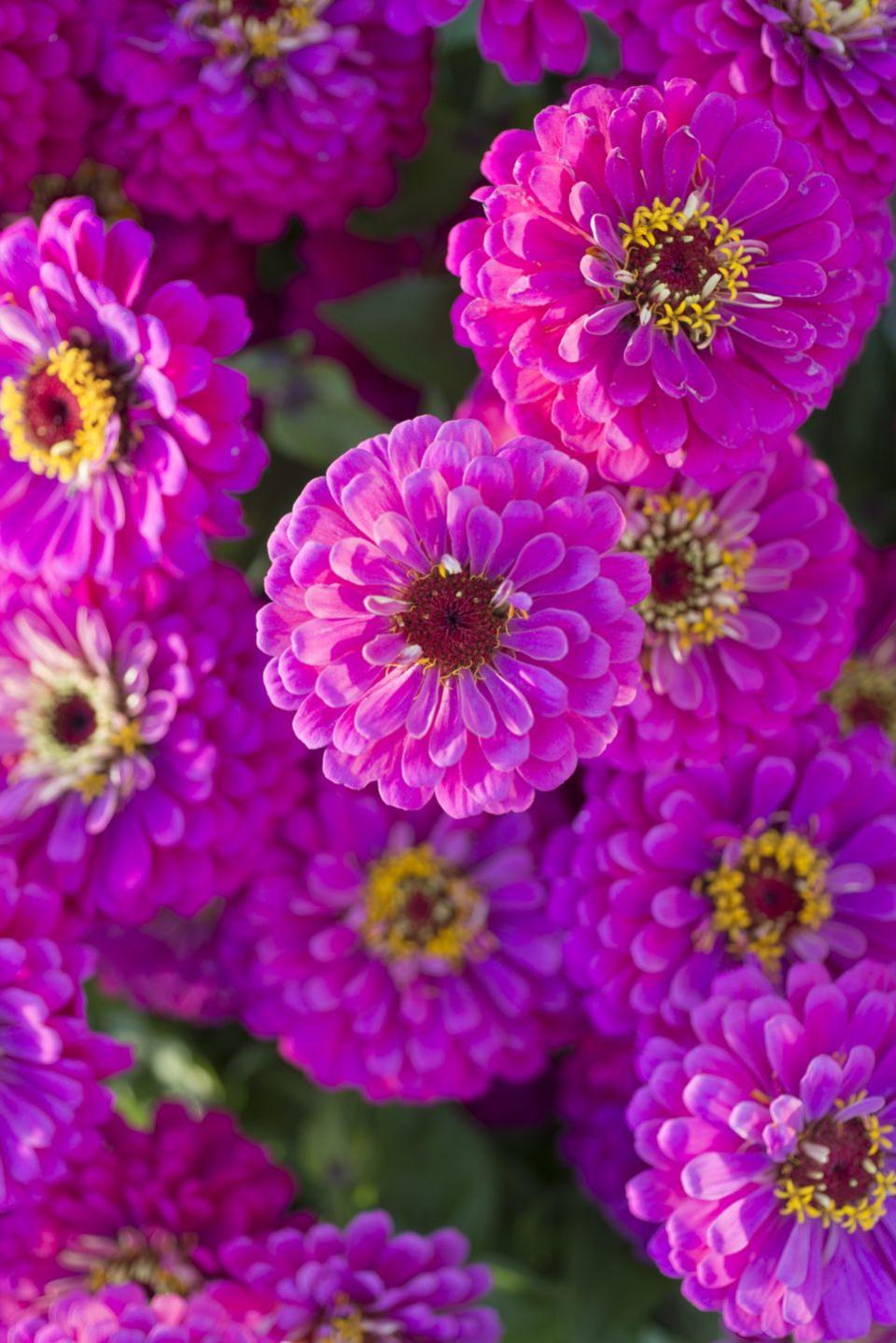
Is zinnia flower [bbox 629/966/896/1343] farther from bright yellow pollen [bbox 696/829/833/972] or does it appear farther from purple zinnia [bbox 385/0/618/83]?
purple zinnia [bbox 385/0/618/83]

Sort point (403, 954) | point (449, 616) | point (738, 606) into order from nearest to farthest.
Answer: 1. point (449, 616)
2. point (738, 606)
3. point (403, 954)

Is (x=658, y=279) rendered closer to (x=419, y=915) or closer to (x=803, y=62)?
(x=803, y=62)

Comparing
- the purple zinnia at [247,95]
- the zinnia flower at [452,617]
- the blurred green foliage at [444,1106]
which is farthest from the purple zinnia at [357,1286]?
the purple zinnia at [247,95]

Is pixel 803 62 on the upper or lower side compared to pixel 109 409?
upper

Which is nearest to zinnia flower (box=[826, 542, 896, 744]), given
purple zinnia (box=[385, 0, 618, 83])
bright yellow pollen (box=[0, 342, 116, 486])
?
purple zinnia (box=[385, 0, 618, 83])

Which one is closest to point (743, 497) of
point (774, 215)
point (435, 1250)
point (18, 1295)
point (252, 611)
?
point (774, 215)

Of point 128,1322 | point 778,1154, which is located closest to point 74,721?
point 128,1322
